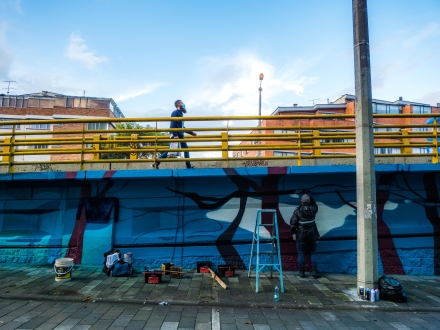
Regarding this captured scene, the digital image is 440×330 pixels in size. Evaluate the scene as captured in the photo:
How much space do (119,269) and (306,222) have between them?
4.42 m

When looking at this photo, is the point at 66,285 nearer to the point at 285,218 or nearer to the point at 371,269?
the point at 285,218

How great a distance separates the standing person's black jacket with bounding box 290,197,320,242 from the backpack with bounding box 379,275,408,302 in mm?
1914

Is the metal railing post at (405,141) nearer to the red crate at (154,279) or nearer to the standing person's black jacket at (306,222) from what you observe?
the standing person's black jacket at (306,222)

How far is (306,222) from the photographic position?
7.84 meters

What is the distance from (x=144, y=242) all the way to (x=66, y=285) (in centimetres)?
214

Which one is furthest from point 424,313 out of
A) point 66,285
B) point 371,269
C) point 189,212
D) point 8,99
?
point 8,99

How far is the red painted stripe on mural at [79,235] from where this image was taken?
859 centimetres

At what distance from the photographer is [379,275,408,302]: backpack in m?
6.05

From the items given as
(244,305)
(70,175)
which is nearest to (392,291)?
(244,305)

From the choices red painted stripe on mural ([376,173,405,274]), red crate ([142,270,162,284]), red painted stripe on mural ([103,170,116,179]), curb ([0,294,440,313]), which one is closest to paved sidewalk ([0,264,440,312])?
curb ([0,294,440,313])

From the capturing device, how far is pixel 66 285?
689cm

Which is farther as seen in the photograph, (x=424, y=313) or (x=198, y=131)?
(x=198, y=131)

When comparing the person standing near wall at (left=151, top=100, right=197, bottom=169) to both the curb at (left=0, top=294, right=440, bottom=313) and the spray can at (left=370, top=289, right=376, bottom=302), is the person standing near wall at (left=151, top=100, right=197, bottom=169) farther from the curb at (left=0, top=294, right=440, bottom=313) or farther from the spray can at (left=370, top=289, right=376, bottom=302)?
the spray can at (left=370, top=289, right=376, bottom=302)

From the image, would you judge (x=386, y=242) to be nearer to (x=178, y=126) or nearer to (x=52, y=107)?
(x=178, y=126)
